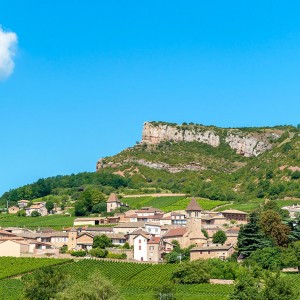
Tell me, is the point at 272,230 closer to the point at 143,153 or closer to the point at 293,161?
the point at 293,161

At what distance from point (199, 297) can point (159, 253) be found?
22.8 metres

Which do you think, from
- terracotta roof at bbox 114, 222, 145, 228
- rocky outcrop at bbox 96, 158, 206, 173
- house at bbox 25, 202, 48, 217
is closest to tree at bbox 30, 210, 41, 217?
house at bbox 25, 202, 48, 217

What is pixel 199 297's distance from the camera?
2699 inches

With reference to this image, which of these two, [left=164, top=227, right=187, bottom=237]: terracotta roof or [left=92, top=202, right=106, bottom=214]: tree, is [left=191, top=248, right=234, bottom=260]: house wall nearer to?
[left=164, top=227, right=187, bottom=237]: terracotta roof

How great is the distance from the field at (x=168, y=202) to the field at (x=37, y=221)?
46.4 ft

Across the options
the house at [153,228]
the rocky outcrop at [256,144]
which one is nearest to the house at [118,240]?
the house at [153,228]

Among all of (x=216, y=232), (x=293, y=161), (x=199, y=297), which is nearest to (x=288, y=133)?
(x=293, y=161)

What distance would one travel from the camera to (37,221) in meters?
126

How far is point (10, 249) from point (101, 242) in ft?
36.1

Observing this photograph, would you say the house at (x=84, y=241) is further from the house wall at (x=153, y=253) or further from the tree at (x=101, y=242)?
the house wall at (x=153, y=253)

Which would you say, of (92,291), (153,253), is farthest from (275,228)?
(92,291)

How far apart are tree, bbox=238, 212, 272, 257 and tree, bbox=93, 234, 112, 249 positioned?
1729 centimetres

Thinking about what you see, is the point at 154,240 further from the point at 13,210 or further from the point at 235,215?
the point at 13,210

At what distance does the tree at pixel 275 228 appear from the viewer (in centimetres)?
8875
